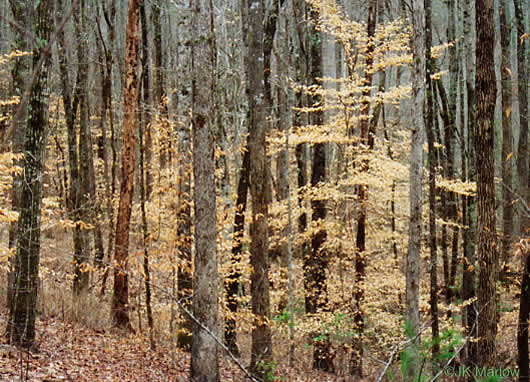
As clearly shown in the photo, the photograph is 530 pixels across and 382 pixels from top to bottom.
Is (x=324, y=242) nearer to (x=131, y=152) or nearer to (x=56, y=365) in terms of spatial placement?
(x=131, y=152)

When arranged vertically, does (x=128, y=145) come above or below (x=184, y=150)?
above

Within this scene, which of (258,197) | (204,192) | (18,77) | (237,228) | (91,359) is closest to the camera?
(204,192)

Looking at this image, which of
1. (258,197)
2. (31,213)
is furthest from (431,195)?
(31,213)

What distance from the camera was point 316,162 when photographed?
43.1 ft

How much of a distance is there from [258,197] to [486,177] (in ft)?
13.5

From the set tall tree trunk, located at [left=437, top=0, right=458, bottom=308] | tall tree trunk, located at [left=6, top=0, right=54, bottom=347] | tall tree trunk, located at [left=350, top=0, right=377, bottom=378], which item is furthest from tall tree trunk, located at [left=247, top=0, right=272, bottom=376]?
tall tree trunk, located at [left=437, top=0, right=458, bottom=308]

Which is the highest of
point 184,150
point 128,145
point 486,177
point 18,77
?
point 18,77

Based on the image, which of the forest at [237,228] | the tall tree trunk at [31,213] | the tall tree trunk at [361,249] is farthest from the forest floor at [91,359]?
the tall tree trunk at [361,249]

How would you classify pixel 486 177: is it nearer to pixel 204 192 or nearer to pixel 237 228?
pixel 204 192

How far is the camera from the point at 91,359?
8250mm

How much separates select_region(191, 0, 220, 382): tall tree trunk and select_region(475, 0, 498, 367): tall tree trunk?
389 cm

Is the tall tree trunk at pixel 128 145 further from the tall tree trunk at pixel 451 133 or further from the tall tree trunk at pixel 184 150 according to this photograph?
the tall tree trunk at pixel 451 133

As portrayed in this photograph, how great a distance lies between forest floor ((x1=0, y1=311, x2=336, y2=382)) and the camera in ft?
22.1

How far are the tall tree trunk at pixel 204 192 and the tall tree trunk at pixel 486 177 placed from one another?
3890 mm
